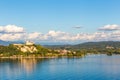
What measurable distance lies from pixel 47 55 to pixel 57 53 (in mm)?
12845

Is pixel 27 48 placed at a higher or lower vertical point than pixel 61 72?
higher

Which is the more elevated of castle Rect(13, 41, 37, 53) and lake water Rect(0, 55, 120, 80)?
castle Rect(13, 41, 37, 53)

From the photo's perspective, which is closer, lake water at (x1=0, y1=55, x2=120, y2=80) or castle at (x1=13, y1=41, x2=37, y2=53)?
lake water at (x1=0, y1=55, x2=120, y2=80)

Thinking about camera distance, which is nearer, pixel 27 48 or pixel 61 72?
pixel 61 72

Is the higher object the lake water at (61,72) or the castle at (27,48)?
the castle at (27,48)

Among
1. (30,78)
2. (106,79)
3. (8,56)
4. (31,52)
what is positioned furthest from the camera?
(31,52)

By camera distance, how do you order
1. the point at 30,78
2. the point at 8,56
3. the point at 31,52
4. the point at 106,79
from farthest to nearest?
the point at 31,52, the point at 8,56, the point at 30,78, the point at 106,79

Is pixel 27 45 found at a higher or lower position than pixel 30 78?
higher

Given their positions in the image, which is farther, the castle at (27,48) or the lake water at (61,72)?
the castle at (27,48)

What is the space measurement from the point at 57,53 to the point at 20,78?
12307cm

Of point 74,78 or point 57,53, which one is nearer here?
point 74,78

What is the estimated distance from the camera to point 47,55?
180m

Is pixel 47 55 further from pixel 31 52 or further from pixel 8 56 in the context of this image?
pixel 8 56

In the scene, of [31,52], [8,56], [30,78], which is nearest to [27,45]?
[31,52]
